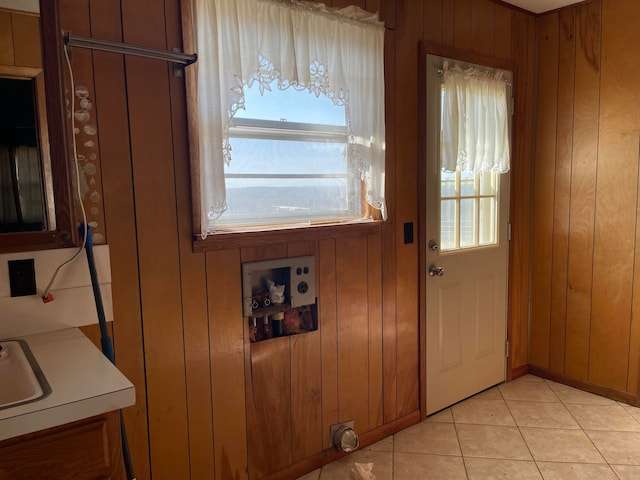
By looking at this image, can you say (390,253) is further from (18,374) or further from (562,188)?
(18,374)

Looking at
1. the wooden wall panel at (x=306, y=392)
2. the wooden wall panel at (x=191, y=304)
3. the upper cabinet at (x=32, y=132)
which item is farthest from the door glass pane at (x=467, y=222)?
the upper cabinet at (x=32, y=132)

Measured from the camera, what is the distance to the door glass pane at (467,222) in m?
2.87

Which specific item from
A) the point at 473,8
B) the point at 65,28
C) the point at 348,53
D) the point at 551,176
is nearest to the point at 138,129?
the point at 65,28

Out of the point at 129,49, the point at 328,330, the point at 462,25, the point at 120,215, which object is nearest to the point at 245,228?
the point at 120,215

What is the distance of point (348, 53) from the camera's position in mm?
2152

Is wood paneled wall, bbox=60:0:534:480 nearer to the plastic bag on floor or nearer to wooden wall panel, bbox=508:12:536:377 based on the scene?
the plastic bag on floor

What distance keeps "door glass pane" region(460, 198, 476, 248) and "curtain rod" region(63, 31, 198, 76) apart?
1799 mm

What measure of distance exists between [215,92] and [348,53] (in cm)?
70

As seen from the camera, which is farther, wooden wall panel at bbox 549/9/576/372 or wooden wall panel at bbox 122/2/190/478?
wooden wall panel at bbox 549/9/576/372

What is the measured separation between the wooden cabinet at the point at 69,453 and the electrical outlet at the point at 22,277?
626 millimetres

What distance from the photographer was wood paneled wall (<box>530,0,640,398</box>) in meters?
2.83

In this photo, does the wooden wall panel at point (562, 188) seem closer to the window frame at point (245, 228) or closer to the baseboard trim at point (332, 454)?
the baseboard trim at point (332, 454)

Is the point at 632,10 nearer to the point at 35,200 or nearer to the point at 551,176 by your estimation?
the point at 551,176

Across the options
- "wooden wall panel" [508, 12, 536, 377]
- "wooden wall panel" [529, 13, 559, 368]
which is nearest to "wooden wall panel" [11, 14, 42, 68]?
"wooden wall panel" [508, 12, 536, 377]
